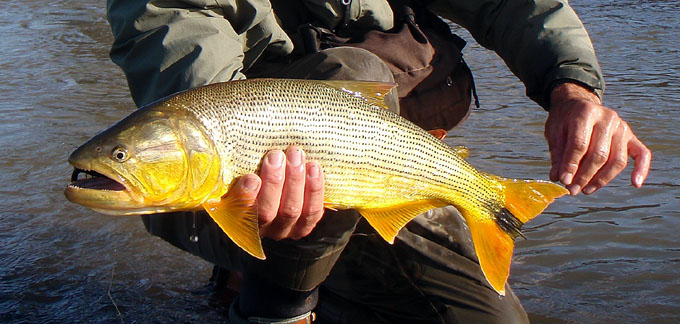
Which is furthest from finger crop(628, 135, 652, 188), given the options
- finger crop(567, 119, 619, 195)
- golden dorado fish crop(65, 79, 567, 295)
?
golden dorado fish crop(65, 79, 567, 295)

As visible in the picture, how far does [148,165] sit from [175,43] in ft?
2.20

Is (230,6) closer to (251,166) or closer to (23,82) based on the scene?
(251,166)

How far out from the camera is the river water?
3469mm

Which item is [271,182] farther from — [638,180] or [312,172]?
[638,180]

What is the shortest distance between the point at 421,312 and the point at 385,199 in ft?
3.07

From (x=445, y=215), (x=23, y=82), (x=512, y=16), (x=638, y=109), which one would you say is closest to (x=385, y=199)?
(x=445, y=215)

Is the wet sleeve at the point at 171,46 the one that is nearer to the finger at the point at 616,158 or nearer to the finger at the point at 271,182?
the finger at the point at 271,182

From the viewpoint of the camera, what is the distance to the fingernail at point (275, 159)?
2217mm

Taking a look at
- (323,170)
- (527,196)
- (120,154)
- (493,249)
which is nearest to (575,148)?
(527,196)

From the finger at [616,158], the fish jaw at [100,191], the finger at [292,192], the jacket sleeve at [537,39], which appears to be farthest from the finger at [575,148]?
the fish jaw at [100,191]

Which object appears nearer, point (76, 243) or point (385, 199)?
point (385, 199)

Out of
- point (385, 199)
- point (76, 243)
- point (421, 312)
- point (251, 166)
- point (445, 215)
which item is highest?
point (251, 166)

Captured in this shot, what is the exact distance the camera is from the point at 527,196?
9.20 feet

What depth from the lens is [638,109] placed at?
264 inches
